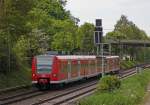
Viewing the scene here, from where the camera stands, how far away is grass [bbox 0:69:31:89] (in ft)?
138

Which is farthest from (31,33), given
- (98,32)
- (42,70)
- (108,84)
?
(108,84)

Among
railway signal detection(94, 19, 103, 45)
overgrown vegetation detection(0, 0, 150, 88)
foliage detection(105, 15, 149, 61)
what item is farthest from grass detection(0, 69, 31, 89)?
foliage detection(105, 15, 149, 61)

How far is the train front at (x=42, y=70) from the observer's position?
41.0 metres

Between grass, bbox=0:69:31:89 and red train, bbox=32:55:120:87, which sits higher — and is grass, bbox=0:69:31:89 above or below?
below

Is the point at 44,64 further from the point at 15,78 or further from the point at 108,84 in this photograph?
the point at 108,84

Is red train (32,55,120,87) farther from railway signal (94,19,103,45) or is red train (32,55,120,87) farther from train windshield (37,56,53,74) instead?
railway signal (94,19,103,45)

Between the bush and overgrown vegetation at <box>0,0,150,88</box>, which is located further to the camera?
overgrown vegetation at <box>0,0,150,88</box>

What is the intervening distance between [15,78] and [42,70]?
4.98 meters

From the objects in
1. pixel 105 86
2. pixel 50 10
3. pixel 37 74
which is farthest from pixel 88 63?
pixel 50 10

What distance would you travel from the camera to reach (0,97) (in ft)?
112

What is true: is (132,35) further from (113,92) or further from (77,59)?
(113,92)

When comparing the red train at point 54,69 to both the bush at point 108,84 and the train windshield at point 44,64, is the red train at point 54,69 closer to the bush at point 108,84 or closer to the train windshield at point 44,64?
the train windshield at point 44,64

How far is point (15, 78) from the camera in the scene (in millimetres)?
45438

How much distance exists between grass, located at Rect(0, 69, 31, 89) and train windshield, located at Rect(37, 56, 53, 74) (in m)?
2.78
